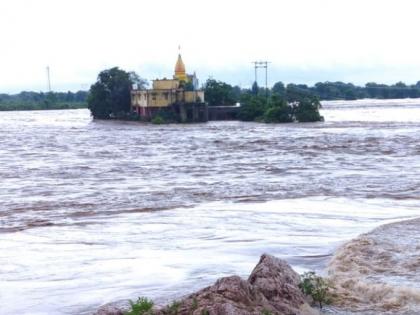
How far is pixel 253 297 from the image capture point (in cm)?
646

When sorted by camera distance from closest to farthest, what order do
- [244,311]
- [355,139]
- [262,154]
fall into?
1. [244,311]
2. [262,154]
3. [355,139]

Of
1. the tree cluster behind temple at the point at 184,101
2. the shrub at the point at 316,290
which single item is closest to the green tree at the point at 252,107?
the tree cluster behind temple at the point at 184,101

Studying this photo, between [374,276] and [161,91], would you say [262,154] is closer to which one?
[374,276]

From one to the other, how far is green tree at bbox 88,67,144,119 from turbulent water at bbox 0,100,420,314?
46.1m

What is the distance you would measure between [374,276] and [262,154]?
2128 cm

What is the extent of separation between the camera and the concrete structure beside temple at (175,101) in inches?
2650

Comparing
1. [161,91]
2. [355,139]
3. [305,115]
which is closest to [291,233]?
[355,139]

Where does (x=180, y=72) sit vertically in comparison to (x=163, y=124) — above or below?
above

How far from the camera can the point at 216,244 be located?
11297 millimetres

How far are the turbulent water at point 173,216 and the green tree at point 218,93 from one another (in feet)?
146

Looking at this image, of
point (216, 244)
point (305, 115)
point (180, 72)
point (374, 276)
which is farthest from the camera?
point (180, 72)

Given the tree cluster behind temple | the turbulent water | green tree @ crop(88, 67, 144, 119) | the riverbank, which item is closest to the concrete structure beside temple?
the tree cluster behind temple

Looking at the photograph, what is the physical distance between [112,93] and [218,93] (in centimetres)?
1064

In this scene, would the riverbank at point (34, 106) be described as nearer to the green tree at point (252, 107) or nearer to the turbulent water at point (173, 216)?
the green tree at point (252, 107)
